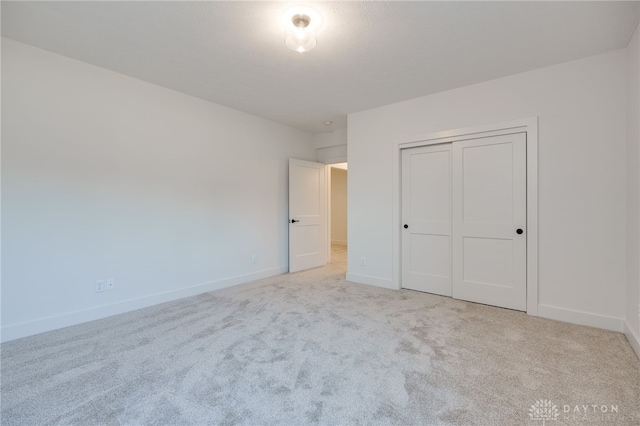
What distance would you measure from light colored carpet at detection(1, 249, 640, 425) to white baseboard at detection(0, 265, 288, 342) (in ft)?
0.35

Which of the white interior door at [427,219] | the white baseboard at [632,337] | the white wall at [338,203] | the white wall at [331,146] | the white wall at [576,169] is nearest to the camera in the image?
the white baseboard at [632,337]

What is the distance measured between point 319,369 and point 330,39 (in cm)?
264

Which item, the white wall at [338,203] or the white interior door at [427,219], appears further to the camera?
the white wall at [338,203]

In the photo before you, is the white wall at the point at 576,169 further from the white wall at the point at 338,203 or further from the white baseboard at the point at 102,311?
the white wall at the point at 338,203

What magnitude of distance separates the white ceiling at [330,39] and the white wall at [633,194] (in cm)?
29

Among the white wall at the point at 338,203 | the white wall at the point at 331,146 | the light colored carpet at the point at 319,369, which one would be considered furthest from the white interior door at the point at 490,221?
the white wall at the point at 338,203

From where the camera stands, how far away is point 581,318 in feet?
9.21

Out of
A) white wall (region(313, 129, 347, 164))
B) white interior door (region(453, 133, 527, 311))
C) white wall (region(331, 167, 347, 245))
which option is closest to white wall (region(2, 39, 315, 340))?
white wall (region(313, 129, 347, 164))

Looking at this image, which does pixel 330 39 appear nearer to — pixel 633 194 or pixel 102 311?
pixel 633 194

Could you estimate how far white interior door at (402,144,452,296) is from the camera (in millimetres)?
3727

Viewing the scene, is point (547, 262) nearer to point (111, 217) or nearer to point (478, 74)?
point (478, 74)

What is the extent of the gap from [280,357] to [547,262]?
2.84m

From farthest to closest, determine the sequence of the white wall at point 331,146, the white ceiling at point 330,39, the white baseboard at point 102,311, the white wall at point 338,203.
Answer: the white wall at point 338,203, the white wall at point 331,146, the white baseboard at point 102,311, the white ceiling at point 330,39

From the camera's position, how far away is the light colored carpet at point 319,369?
162 centimetres
